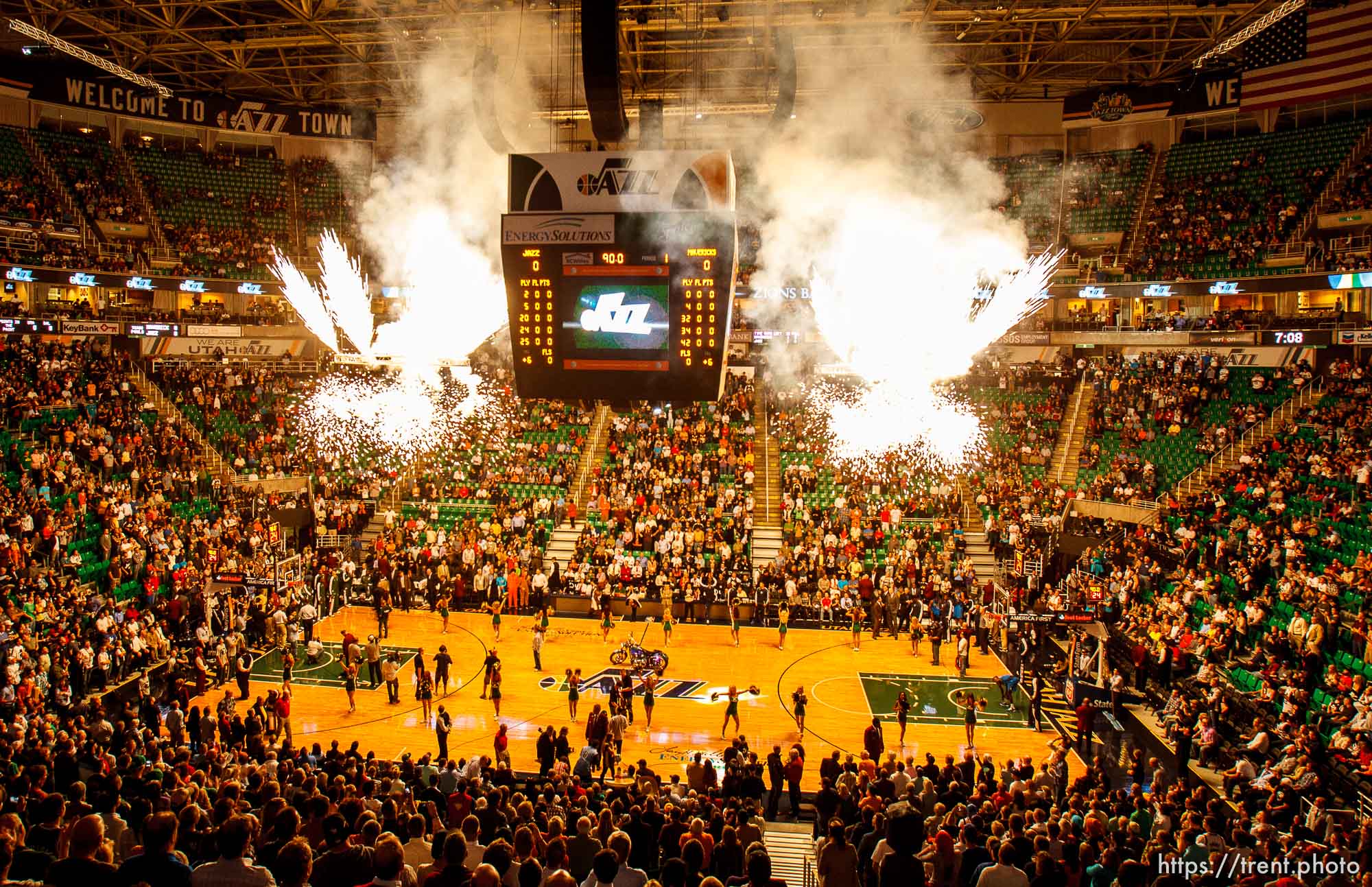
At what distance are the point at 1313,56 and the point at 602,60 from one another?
997 inches

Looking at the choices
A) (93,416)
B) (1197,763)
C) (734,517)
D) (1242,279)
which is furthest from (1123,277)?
(93,416)

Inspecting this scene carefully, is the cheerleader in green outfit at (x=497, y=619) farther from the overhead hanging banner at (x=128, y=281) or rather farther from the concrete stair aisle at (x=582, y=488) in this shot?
the overhead hanging banner at (x=128, y=281)

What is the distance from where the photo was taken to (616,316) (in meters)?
10.8

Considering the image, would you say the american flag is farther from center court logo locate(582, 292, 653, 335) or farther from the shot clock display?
center court logo locate(582, 292, 653, 335)

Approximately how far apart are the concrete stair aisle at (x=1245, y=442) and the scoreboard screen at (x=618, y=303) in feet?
64.4

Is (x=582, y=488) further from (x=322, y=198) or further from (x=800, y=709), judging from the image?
(x=322, y=198)

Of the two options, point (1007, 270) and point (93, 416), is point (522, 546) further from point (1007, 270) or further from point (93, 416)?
point (1007, 270)

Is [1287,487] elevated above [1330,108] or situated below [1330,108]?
below

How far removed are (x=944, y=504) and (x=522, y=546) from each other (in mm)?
12119

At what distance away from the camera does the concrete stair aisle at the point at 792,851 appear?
10.5 meters

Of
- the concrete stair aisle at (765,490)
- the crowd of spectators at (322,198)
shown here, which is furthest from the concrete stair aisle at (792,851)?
the crowd of spectators at (322,198)

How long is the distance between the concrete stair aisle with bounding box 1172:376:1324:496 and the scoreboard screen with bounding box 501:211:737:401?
1962cm

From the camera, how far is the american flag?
24.9 meters

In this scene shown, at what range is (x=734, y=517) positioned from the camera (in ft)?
86.4
